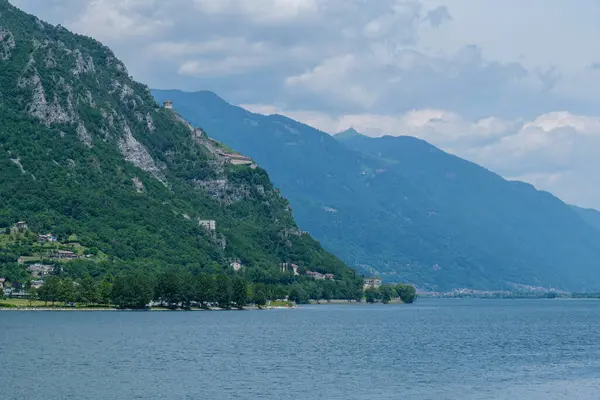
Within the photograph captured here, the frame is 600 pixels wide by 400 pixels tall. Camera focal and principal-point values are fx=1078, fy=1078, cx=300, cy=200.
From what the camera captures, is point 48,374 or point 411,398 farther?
point 48,374

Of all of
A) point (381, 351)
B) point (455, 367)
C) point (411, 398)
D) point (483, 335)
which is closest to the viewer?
point (411, 398)

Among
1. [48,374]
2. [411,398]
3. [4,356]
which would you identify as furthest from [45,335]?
[411,398]

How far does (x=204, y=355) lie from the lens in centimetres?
13475

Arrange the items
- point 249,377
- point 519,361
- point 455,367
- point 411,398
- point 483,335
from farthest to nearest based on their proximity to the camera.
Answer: point 483,335
point 519,361
point 455,367
point 249,377
point 411,398

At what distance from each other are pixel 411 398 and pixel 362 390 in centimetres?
669

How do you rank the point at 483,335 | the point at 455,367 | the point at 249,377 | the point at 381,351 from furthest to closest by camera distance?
the point at 483,335
the point at 381,351
the point at 455,367
the point at 249,377

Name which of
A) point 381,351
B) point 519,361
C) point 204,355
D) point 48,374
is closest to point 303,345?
point 381,351

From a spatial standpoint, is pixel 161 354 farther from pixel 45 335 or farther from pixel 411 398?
pixel 411 398

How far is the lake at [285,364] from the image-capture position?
100 meters

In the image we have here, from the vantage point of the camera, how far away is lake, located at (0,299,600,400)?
329 ft

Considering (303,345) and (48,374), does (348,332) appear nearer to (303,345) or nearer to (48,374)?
(303,345)

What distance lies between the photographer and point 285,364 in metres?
125

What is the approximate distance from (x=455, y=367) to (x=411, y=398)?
28.0 meters

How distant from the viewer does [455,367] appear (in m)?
123
